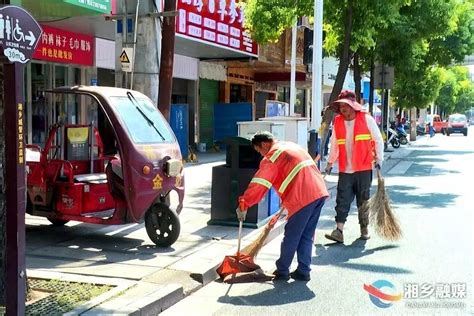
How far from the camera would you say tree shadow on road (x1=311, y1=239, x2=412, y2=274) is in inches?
259

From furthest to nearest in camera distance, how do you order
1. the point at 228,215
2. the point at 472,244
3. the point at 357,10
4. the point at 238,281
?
1. the point at 357,10
2. the point at 228,215
3. the point at 472,244
4. the point at 238,281

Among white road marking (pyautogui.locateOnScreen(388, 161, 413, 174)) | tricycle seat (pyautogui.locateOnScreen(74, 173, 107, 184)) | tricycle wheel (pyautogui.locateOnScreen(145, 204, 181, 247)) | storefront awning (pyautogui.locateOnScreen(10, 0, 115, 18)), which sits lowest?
white road marking (pyautogui.locateOnScreen(388, 161, 413, 174))

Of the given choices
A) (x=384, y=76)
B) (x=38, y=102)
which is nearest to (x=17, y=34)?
(x=38, y=102)

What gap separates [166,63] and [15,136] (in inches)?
195

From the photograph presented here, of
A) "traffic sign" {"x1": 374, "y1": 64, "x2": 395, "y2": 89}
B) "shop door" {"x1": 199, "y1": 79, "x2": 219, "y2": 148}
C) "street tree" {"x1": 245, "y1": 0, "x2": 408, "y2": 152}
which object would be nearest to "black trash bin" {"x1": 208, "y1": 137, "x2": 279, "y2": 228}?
"street tree" {"x1": 245, "y1": 0, "x2": 408, "y2": 152}

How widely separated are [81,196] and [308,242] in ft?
9.19

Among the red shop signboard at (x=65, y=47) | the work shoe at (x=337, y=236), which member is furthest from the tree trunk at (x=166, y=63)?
the red shop signboard at (x=65, y=47)

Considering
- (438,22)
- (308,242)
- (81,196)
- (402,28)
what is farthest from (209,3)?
(308,242)

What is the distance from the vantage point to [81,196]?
23.5 ft

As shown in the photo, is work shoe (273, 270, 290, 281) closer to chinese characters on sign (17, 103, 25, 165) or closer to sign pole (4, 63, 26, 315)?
sign pole (4, 63, 26, 315)

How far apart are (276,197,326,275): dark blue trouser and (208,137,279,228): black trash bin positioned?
2231 millimetres

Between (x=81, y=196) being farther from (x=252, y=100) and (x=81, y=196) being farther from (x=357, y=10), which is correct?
(x=252, y=100)

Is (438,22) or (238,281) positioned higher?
(438,22)

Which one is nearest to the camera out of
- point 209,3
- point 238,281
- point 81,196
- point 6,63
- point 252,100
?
point 6,63
